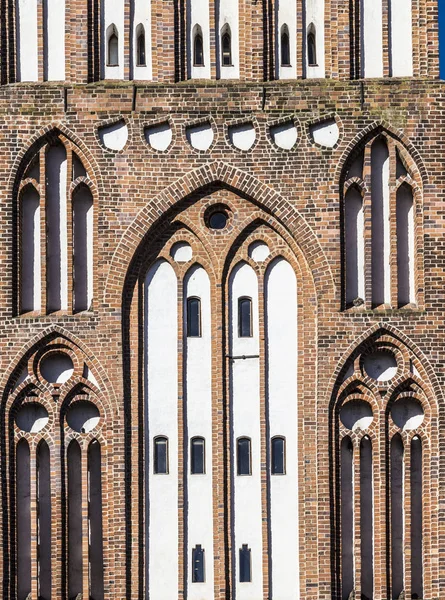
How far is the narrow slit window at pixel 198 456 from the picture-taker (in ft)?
70.2

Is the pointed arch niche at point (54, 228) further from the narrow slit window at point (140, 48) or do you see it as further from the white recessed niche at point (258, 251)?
the white recessed niche at point (258, 251)

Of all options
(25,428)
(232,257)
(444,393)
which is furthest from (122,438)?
(444,393)

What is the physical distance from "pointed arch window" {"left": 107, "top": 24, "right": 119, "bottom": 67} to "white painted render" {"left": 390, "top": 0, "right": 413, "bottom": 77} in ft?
13.4

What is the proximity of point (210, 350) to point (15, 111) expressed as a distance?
449 centimetres

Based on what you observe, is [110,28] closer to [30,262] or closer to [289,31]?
[289,31]

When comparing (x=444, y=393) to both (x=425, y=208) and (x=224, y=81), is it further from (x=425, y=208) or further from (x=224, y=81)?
(x=224, y=81)

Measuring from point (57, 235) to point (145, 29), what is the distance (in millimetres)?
3355

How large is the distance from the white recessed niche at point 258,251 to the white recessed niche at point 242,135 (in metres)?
1.43

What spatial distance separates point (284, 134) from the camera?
862 inches

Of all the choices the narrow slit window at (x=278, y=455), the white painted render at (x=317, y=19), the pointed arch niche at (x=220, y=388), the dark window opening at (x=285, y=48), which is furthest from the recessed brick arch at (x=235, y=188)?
the white painted render at (x=317, y=19)

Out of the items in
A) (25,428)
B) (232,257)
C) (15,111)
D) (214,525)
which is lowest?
(214,525)

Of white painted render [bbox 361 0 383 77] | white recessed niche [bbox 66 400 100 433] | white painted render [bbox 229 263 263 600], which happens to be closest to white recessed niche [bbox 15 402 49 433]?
white recessed niche [bbox 66 400 100 433]

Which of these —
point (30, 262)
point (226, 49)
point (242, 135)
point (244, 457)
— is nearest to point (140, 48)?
point (226, 49)

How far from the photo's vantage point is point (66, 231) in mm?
21797
